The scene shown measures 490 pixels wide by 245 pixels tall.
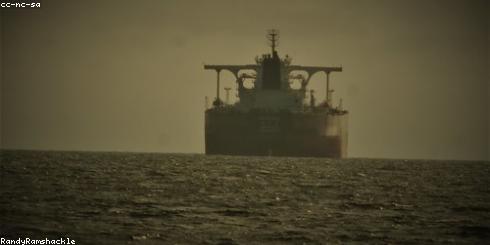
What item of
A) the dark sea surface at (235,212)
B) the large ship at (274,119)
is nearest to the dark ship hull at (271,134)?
the large ship at (274,119)

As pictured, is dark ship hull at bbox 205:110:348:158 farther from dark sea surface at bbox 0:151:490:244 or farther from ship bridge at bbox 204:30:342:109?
dark sea surface at bbox 0:151:490:244

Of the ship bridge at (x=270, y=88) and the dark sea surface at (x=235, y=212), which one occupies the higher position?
the ship bridge at (x=270, y=88)

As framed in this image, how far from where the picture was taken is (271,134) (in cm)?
12062

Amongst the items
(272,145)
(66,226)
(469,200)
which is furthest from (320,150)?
(66,226)

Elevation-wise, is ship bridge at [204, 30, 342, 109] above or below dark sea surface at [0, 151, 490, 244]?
above

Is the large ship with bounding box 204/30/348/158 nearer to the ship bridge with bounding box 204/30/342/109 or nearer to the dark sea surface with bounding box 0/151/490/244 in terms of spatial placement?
the ship bridge with bounding box 204/30/342/109

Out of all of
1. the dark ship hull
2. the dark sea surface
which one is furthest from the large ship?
the dark sea surface

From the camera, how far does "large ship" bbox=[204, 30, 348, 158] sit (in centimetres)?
11838

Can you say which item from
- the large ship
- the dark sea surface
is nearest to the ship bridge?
the large ship

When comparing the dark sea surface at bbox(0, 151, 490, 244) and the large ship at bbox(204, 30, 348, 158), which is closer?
the dark sea surface at bbox(0, 151, 490, 244)

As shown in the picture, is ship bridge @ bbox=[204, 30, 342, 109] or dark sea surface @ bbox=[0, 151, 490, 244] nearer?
dark sea surface @ bbox=[0, 151, 490, 244]

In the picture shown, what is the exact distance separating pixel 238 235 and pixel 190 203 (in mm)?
9926

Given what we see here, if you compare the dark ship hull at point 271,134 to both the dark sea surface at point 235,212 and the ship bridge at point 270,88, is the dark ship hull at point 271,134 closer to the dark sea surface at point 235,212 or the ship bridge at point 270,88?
the ship bridge at point 270,88

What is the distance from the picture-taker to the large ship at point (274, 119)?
118 metres
